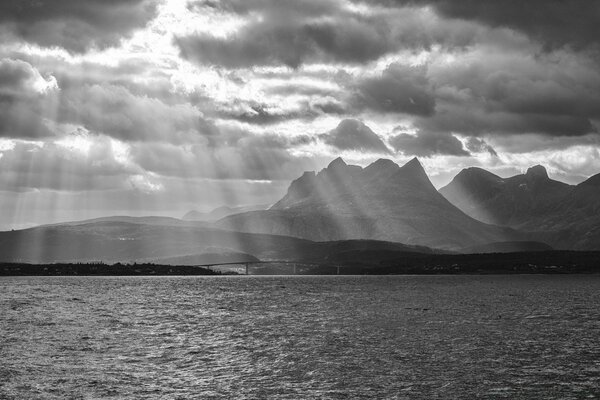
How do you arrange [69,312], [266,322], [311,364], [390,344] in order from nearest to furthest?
[311,364]
[390,344]
[266,322]
[69,312]

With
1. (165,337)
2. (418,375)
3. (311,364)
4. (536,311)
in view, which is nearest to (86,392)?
(311,364)

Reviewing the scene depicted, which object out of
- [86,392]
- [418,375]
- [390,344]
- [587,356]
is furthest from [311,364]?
[587,356]

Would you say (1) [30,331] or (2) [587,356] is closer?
(2) [587,356]

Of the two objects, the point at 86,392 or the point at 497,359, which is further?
the point at 497,359

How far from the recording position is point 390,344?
315 ft

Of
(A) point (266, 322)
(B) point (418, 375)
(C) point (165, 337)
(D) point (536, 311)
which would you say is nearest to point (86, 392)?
(B) point (418, 375)

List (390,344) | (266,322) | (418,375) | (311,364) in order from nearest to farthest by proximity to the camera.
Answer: (418,375), (311,364), (390,344), (266,322)

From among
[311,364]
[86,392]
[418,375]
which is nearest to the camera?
[86,392]

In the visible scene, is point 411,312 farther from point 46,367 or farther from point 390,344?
point 46,367

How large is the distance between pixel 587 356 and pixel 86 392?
2369 inches

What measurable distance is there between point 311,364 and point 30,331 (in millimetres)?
55525

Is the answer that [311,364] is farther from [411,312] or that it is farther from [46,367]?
[411,312]

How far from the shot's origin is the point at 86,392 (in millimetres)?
59906

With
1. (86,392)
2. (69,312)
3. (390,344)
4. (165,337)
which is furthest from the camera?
(69,312)
